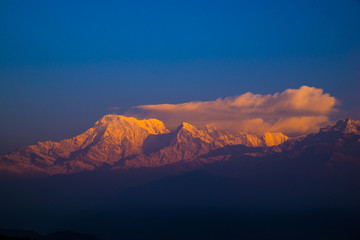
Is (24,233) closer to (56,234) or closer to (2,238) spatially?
(56,234)

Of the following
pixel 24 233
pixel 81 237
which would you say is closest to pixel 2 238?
pixel 81 237

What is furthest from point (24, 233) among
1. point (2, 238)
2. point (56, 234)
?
point (2, 238)

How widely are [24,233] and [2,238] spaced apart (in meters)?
125

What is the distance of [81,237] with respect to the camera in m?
190

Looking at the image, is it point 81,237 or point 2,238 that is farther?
point 81,237

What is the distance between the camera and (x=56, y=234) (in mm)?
192250

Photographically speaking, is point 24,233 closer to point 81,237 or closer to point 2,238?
point 81,237

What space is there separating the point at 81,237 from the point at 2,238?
364 ft

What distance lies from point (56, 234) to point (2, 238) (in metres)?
114

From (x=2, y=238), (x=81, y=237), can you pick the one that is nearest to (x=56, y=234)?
(x=81, y=237)

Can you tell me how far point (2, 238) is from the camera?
82875mm

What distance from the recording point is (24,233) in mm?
199375

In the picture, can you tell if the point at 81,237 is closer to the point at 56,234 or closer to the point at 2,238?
the point at 56,234

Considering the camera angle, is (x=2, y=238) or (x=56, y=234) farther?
(x=56, y=234)
